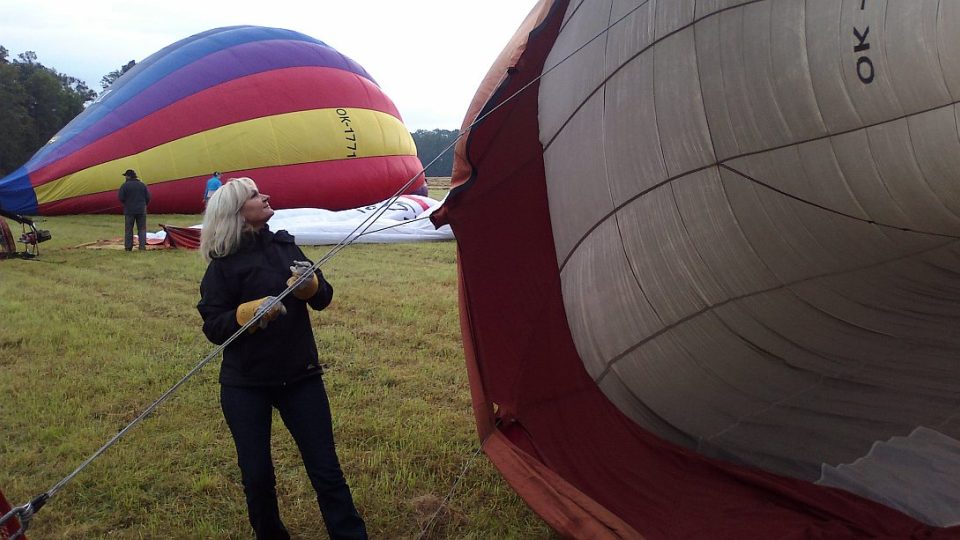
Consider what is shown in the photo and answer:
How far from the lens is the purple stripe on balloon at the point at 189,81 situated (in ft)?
34.7

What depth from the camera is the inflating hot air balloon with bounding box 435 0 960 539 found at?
173 cm

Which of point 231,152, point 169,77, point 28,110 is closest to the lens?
point 231,152

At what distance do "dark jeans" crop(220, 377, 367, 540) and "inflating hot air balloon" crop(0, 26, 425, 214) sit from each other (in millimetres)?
8495

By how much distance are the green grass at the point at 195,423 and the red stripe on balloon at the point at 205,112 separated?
4.68m

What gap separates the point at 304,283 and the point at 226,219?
33 centimetres

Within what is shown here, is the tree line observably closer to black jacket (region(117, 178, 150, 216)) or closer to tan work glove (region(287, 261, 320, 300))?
black jacket (region(117, 178, 150, 216))

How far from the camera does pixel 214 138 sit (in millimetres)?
10414

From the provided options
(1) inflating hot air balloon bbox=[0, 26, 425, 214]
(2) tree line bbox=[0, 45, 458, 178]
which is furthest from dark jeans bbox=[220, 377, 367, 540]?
(2) tree line bbox=[0, 45, 458, 178]

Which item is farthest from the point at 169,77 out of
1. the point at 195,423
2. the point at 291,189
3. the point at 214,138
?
the point at 195,423

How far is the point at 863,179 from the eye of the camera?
5.72 feet

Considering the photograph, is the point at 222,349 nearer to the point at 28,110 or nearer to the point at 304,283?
the point at 304,283

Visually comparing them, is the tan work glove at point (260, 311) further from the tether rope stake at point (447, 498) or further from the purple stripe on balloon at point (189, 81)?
the purple stripe on balloon at point (189, 81)

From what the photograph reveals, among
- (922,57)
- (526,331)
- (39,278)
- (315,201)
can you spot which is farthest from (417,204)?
(922,57)

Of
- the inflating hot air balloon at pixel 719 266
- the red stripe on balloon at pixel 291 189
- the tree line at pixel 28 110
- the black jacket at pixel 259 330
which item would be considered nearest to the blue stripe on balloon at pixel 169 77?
the red stripe on balloon at pixel 291 189
